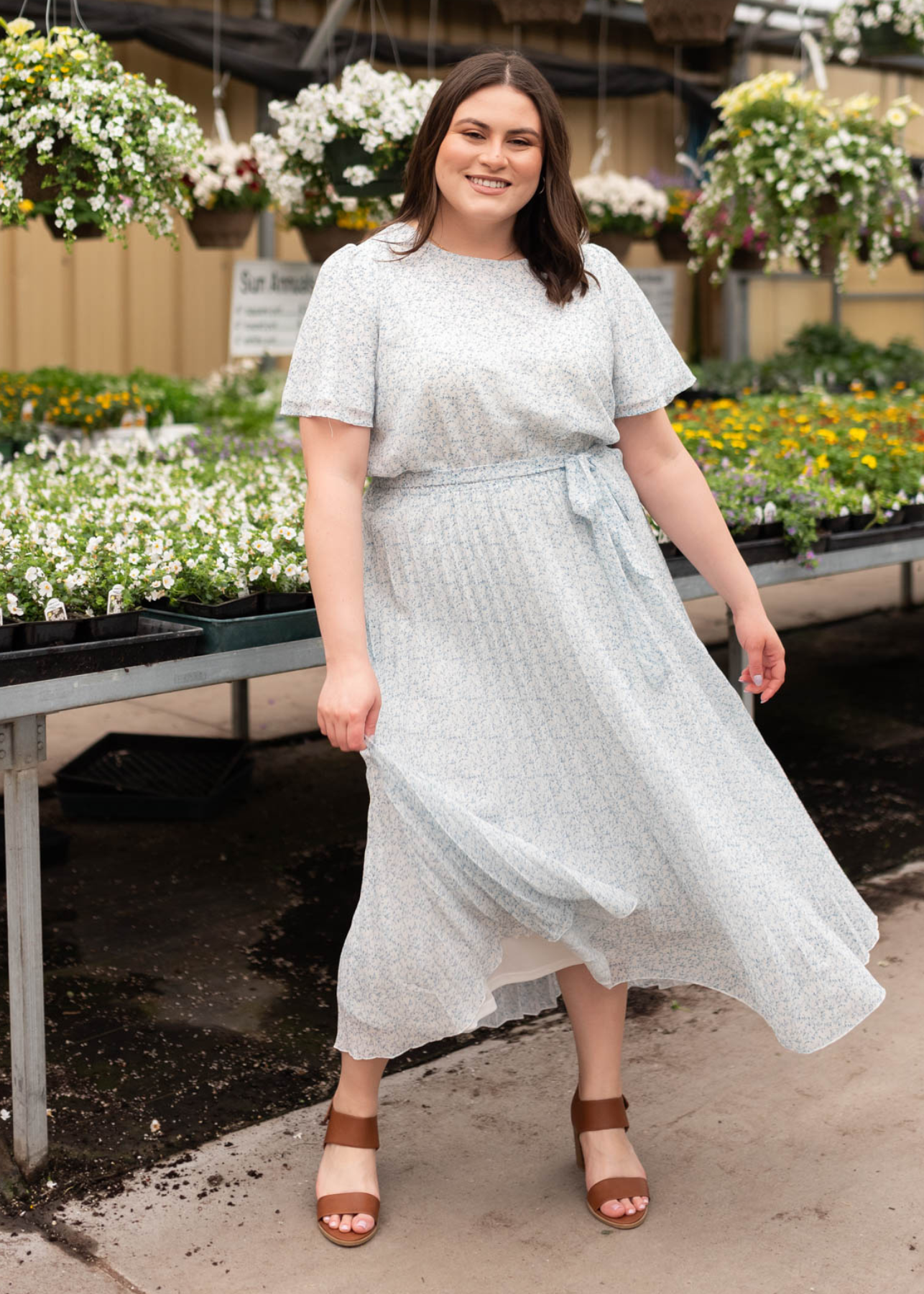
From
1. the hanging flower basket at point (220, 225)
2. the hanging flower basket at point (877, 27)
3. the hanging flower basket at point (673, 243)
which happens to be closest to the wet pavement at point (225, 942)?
the hanging flower basket at point (220, 225)

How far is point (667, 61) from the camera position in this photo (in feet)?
31.4

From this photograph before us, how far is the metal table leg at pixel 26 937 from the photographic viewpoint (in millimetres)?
2207

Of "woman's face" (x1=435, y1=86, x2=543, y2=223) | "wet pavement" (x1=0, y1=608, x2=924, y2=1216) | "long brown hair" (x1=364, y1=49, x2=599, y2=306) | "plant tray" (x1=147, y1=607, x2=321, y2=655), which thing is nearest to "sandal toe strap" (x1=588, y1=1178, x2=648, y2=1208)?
"wet pavement" (x1=0, y1=608, x2=924, y2=1216)

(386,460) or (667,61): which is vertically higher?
(667,61)

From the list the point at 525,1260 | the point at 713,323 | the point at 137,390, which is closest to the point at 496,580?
the point at 525,1260

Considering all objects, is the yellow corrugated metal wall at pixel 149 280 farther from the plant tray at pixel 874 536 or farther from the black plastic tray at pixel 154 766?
the plant tray at pixel 874 536

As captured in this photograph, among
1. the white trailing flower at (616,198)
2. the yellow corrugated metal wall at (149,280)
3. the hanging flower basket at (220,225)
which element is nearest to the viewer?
the hanging flower basket at (220,225)

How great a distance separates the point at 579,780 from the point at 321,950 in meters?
1.36

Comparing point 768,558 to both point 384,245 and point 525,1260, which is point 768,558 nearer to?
point 384,245

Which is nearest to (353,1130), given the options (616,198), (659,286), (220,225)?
(220,225)

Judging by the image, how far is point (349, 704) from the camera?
1.93 m

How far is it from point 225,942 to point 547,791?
1.45 m

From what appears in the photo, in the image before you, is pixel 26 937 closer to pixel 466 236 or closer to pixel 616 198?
pixel 466 236

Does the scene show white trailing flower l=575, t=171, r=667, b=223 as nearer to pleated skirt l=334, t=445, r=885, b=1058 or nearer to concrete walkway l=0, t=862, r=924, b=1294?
concrete walkway l=0, t=862, r=924, b=1294
